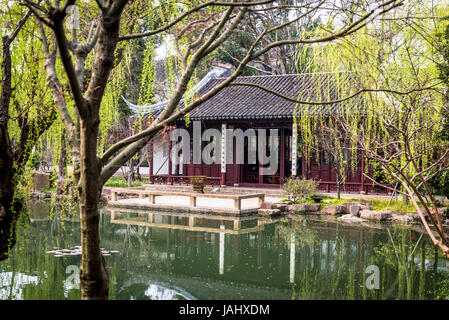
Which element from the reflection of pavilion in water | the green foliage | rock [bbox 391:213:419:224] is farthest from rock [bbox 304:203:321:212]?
the green foliage

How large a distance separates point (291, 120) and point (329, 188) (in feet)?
7.16

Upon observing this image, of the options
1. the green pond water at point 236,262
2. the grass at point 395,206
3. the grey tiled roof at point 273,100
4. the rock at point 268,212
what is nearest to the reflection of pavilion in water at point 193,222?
the green pond water at point 236,262

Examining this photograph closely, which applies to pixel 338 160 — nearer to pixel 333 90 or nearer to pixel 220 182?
pixel 333 90

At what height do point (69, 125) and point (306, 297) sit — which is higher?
point (69, 125)

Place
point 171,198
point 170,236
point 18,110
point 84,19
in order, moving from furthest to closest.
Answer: point 171,198
point 170,236
point 84,19
point 18,110

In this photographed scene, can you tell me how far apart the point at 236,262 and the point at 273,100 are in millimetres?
9018

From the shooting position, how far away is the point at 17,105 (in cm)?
457

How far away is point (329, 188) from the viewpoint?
44.4ft

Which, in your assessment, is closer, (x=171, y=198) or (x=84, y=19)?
(x=84, y=19)

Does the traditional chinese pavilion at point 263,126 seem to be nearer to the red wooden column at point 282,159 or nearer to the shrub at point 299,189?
the red wooden column at point 282,159

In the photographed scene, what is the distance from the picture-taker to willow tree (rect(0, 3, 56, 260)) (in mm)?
4184

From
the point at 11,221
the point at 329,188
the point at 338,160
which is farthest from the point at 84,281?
the point at 329,188

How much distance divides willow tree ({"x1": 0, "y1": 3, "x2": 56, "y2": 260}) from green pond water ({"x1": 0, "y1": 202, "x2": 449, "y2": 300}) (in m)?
0.67

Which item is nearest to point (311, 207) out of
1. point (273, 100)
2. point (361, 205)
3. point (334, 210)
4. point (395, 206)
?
point (334, 210)
